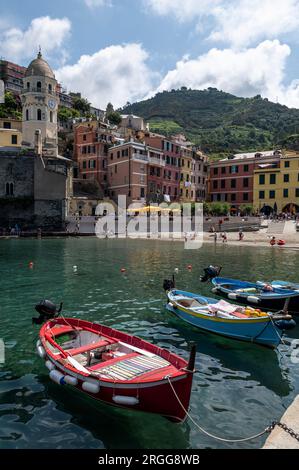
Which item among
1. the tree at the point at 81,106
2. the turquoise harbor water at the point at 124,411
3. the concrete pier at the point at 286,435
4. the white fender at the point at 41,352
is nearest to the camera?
the concrete pier at the point at 286,435

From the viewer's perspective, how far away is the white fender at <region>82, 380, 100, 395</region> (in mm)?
9372

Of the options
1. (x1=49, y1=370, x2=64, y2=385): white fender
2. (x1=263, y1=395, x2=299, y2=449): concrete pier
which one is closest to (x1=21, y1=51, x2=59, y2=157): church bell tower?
(x1=49, y1=370, x2=64, y2=385): white fender

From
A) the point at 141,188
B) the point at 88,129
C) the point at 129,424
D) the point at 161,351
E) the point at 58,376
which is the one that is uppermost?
the point at 88,129

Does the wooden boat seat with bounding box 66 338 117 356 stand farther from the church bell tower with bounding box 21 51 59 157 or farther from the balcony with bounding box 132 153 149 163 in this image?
the church bell tower with bounding box 21 51 59 157

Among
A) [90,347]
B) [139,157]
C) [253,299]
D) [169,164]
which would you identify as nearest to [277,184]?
[169,164]

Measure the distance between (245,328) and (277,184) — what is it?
66.6m

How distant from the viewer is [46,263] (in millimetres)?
34438

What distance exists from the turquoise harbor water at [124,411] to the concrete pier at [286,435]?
1.47 ft

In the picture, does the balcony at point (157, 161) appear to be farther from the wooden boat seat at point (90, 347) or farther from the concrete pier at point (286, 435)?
the concrete pier at point (286, 435)

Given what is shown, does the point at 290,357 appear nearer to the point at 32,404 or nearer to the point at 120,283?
the point at 32,404

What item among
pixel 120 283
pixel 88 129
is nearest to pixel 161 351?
pixel 120 283

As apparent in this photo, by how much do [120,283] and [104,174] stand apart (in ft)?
177

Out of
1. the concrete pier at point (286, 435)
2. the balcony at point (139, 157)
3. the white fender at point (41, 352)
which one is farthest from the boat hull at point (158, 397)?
the balcony at point (139, 157)

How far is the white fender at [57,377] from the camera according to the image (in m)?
10.2
